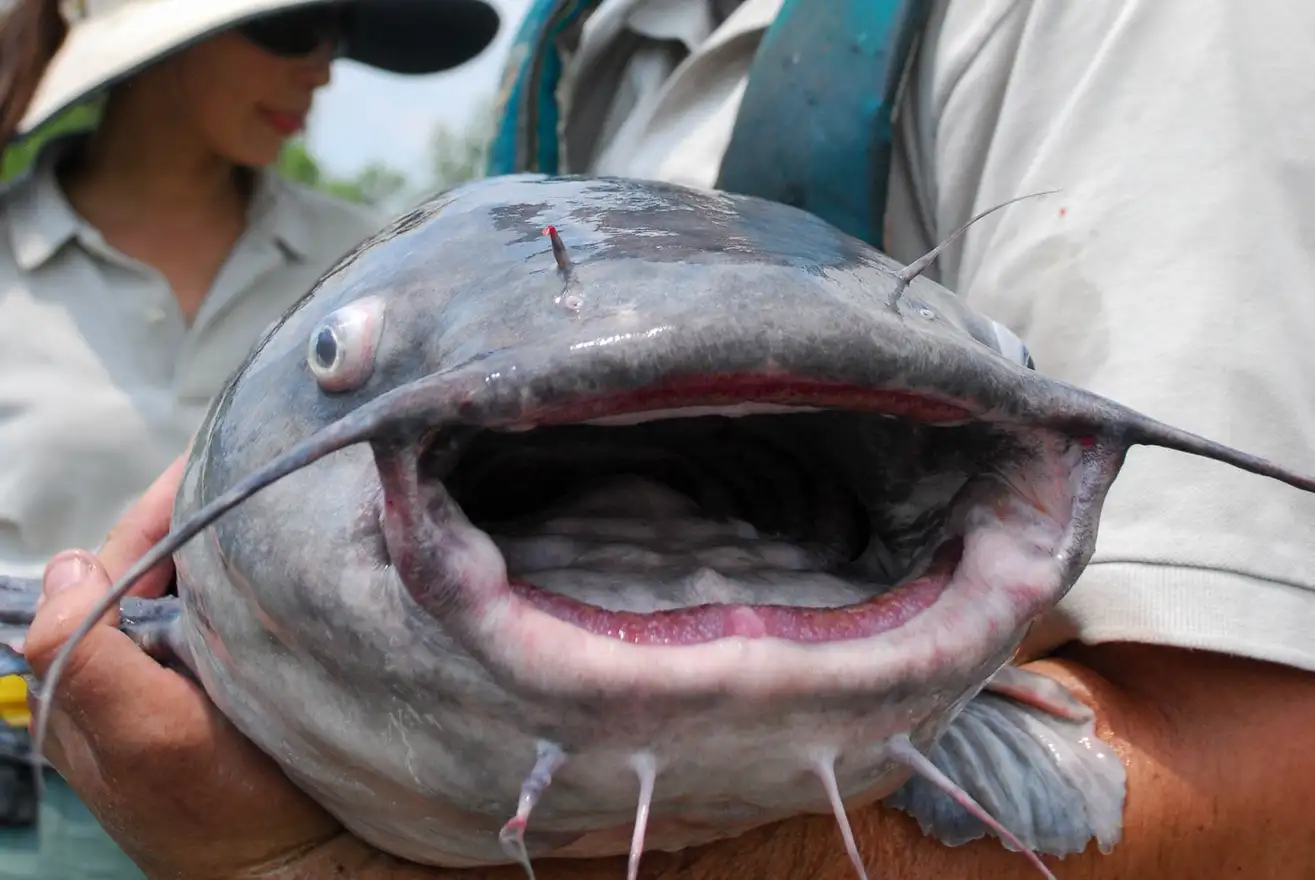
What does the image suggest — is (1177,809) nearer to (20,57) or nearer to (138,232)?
(138,232)

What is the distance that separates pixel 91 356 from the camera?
6.93ft

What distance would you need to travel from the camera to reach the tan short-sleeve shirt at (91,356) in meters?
2.00

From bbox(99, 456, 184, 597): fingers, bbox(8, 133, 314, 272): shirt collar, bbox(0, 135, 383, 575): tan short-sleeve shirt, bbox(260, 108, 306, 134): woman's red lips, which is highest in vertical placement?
bbox(99, 456, 184, 597): fingers

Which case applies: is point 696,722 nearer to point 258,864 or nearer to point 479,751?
point 479,751

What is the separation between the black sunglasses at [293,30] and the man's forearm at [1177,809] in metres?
1.99

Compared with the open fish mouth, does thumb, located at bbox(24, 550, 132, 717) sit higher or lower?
lower

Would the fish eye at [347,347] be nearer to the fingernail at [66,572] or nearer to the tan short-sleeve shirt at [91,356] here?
the fingernail at [66,572]

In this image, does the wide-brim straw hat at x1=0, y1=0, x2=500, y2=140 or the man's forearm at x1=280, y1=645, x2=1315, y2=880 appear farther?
the wide-brim straw hat at x1=0, y1=0, x2=500, y2=140

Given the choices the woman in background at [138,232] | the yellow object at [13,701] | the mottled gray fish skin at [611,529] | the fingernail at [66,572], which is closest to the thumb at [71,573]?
the fingernail at [66,572]

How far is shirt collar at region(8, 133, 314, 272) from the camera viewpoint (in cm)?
218

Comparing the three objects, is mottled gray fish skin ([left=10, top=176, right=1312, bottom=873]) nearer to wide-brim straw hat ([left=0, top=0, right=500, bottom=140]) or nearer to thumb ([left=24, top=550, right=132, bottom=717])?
thumb ([left=24, top=550, right=132, bottom=717])

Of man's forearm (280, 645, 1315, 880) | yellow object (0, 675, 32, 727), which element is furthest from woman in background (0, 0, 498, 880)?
man's forearm (280, 645, 1315, 880)

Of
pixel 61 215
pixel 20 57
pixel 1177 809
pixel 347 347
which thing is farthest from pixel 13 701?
pixel 20 57

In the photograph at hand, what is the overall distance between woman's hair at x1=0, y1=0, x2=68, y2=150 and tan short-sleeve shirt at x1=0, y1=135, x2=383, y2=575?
0.39 ft
